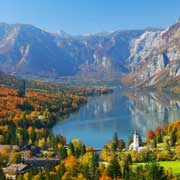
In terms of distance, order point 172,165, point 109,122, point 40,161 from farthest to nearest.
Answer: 1. point 109,122
2. point 40,161
3. point 172,165

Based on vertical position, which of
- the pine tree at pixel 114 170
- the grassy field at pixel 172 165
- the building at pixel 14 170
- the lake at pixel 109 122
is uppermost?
the pine tree at pixel 114 170

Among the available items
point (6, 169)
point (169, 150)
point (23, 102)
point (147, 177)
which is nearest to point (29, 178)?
point (6, 169)

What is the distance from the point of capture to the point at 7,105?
145875 millimetres

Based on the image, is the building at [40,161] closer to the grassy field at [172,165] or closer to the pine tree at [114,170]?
the grassy field at [172,165]

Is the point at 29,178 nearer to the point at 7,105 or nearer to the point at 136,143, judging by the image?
the point at 136,143

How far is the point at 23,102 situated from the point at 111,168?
341 ft

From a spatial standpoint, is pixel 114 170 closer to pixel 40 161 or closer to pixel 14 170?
pixel 14 170

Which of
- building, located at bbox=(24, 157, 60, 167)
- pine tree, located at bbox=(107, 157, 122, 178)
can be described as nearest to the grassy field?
pine tree, located at bbox=(107, 157, 122, 178)

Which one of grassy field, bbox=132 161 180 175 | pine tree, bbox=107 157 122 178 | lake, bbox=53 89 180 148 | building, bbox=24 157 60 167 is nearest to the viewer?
pine tree, bbox=107 157 122 178

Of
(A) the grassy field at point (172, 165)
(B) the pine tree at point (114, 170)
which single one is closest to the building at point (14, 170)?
(B) the pine tree at point (114, 170)

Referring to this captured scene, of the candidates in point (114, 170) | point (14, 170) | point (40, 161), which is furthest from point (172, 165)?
point (14, 170)

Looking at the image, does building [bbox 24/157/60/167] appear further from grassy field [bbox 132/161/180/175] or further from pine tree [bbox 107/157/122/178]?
pine tree [bbox 107/157/122/178]

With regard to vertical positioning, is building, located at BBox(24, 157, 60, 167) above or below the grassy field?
below

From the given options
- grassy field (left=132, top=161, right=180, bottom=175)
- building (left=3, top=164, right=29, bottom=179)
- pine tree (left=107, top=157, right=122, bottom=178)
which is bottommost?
building (left=3, top=164, right=29, bottom=179)
